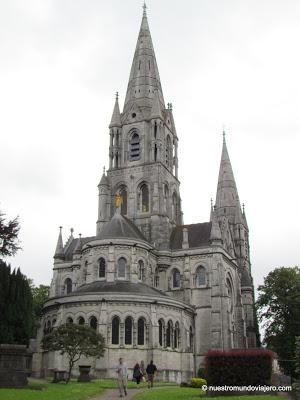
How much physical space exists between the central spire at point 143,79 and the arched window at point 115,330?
3165 cm

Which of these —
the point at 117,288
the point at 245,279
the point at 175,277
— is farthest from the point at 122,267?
the point at 245,279

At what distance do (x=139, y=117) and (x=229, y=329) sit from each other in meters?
29.0

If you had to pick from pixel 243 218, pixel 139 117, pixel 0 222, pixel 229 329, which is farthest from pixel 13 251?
pixel 243 218

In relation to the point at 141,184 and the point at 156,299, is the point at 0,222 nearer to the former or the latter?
the point at 156,299

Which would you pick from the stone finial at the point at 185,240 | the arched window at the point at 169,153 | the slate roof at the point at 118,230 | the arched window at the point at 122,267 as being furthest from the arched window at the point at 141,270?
the arched window at the point at 169,153

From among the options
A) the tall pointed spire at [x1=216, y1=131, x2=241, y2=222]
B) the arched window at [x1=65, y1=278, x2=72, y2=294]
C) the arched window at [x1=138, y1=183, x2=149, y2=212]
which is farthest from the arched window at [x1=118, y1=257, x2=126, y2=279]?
the tall pointed spire at [x1=216, y1=131, x2=241, y2=222]

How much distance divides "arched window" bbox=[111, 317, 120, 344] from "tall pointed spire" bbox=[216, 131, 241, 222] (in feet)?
124

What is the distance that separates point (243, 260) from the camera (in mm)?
76625

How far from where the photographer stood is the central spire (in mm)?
68731

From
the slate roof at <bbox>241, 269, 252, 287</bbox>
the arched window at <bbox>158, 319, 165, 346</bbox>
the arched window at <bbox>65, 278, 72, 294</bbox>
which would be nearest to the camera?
the arched window at <bbox>158, 319, 165, 346</bbox>

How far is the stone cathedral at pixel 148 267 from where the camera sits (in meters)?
45.2

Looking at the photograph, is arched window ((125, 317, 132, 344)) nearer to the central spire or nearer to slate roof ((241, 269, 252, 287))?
slate roof ((241, 269, 252, 287))

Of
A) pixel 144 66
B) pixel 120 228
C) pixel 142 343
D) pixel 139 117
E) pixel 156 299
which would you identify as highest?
pixel 144 66

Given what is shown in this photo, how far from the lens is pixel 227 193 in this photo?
8006 cm
